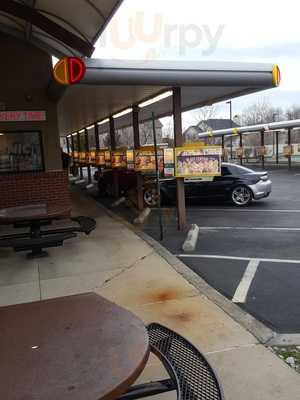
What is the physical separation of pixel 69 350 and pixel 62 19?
7.69m

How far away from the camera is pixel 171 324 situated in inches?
171

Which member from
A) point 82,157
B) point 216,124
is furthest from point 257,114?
point 82,157

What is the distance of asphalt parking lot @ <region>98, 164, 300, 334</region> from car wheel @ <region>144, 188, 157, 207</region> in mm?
940

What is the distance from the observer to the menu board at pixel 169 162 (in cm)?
973

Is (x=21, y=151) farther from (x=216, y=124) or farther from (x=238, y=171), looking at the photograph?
(x=216, y=124)

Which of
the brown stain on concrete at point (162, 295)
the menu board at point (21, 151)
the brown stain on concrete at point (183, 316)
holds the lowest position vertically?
the brown stain on concrete at point (183, 316)

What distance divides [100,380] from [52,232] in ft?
18.8

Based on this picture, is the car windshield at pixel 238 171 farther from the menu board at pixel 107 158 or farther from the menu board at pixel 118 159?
the menu board at pixel 107 158

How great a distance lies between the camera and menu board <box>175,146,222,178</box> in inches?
364

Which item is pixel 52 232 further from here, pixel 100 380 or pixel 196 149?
pixel 100 380

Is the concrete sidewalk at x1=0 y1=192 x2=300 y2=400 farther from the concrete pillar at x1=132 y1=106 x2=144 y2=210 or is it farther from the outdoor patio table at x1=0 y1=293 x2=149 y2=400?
the concrete pillar at x1=132 y1=106 x2=144 y2=210

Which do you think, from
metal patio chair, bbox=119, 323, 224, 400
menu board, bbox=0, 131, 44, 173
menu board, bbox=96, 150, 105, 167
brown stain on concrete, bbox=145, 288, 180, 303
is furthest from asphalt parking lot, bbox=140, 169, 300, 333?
menu board, bbox=96, 150, 105, 167

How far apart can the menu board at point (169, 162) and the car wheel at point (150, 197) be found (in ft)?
12.1

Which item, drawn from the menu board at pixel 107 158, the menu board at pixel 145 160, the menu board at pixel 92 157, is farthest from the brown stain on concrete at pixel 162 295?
the menu board at pixel 92 157
